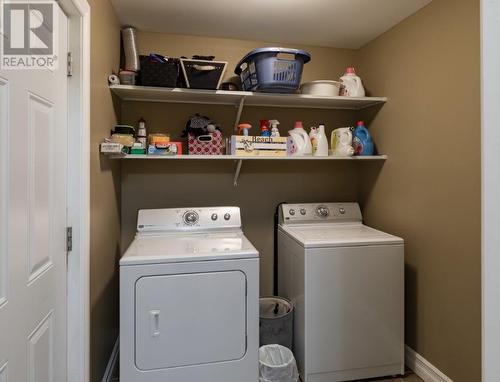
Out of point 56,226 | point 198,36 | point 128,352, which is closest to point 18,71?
point 56,226

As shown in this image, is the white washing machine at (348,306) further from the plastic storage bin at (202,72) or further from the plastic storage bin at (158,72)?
the plastic storage bin at (158,72)

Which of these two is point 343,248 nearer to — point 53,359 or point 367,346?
point 367,346

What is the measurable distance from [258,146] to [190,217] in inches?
26.9

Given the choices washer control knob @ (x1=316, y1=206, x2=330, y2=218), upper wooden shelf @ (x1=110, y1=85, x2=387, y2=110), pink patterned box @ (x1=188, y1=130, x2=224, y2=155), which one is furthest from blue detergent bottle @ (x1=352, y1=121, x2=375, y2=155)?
pink patterned box @ (x1=188, y1=130, x2=224, y2=155)

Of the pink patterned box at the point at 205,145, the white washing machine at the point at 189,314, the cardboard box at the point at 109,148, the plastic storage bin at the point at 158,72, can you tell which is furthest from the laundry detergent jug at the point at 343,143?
the cardboard box at the point at 109,148

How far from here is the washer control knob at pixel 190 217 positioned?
2.22 metres

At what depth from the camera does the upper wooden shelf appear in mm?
2121

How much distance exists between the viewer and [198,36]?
2473 millimetres

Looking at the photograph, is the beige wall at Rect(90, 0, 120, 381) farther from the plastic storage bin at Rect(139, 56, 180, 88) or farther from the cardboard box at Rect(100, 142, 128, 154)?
the plastic storage bin at Rect(139, 56, 180, 88)

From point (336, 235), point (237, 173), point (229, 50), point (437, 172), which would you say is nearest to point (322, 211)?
point (336, 235)

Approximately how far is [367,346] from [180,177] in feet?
5.74

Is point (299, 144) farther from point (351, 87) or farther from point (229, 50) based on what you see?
point (229, 50)

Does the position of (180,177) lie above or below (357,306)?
above

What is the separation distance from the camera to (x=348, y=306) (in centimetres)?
199
